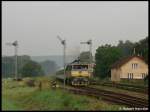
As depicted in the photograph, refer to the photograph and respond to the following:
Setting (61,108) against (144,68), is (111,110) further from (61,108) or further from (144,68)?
(144,68)

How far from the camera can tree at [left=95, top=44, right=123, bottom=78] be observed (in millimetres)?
88062

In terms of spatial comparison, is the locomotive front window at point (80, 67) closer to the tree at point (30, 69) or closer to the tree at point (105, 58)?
the tree at point (105, 58)

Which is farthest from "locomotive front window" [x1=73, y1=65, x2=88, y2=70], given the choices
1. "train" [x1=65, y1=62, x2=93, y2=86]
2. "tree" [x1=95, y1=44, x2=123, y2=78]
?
"tree" [x1=95, y1=44, x2=123, y2=78]

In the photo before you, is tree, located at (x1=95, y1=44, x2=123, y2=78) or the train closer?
the train

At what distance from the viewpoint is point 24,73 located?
117 m

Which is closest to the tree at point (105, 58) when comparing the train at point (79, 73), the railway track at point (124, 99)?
the train at point (79, 73)

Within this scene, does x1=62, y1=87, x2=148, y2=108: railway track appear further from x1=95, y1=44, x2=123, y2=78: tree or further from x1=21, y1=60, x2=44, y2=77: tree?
x1=21, y1=60, x2=44, y2=77: tree

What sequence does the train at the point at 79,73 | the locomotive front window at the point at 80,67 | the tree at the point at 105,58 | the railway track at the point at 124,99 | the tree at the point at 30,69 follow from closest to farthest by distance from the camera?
the railway track at the point at 124,99
the train at the point at 79,73
the locomotive front window at the point at 80,67
the tree at the point at 105,58
the tree at the point at 30,69

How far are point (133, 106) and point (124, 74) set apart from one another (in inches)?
2461

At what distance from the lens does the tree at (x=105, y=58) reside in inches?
3467

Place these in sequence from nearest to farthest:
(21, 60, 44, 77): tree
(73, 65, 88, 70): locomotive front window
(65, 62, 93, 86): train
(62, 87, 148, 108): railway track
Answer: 1. (62, 87, 148, 108): railway track
2. (65, 62, 93, 86): train
3. (73, 65, 88, 70): locomotive front window
4. (21, 60, 44, 77): tree

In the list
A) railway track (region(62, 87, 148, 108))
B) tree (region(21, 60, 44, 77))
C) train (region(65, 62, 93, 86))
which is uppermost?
tree (region(21, 60, 44, 77))

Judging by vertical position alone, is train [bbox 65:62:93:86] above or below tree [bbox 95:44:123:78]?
below

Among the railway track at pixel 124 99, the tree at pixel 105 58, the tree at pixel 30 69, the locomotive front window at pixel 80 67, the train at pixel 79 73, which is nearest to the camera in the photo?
the railway track at pixel 124 99
